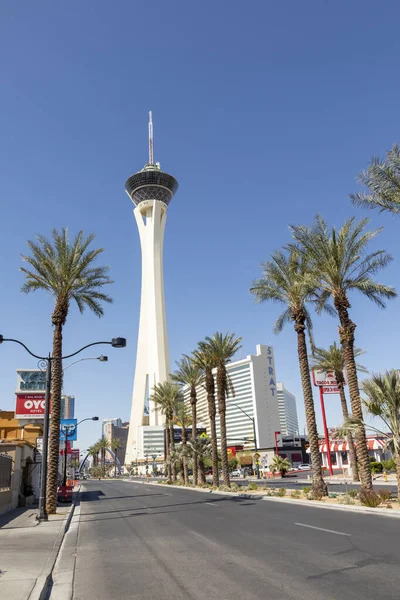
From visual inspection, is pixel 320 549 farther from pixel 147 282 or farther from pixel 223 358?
pixel 147 282

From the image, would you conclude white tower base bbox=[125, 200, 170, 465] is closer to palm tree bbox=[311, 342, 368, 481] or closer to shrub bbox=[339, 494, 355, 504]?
palm tree bbox=[311, 342, 368, 481]

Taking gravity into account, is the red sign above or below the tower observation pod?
below

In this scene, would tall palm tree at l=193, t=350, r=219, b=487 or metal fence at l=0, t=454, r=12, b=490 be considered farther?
tall palm tree at l=193, t=350, r=219, b=487

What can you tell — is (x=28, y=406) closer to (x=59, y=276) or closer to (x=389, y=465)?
(x=59, y=276)

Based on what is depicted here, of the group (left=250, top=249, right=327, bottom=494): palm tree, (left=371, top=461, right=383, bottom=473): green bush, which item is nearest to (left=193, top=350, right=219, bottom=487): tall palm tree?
(left=250, top=249, right=327, bottom=494): palm tree

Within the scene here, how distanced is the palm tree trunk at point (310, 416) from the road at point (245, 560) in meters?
8.20

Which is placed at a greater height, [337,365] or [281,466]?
[337,365]

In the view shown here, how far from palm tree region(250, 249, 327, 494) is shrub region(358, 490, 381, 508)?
5.20m

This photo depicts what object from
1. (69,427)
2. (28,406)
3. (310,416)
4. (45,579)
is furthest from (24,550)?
(69,427)

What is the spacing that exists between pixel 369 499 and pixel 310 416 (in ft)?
24.4

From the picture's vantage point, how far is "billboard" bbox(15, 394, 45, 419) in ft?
148

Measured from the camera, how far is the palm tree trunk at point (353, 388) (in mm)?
21703

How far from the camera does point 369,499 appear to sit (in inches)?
796

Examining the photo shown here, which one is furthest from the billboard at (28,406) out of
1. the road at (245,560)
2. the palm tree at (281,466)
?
the palm tree at (281,466)
